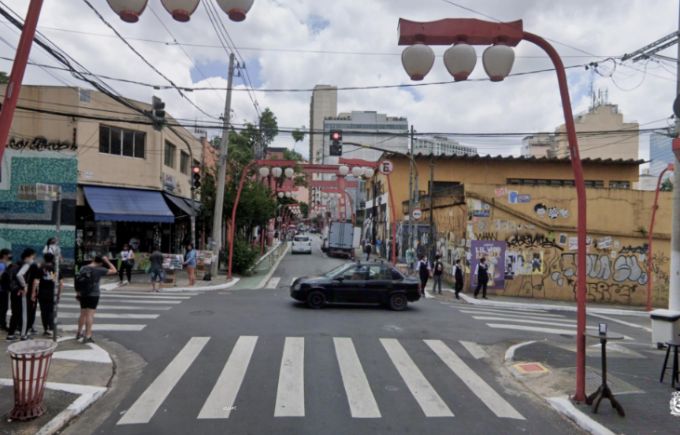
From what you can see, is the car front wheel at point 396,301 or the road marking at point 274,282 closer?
the car front wheel at point 396,301

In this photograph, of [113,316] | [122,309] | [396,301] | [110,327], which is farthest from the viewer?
[396,301]

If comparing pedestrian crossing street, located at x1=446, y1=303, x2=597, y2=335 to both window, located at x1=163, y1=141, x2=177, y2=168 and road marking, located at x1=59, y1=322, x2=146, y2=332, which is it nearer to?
road marking, located at x1=59, y1=322, x2=146, y2=332

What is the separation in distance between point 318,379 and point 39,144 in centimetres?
1927

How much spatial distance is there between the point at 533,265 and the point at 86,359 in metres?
19.4

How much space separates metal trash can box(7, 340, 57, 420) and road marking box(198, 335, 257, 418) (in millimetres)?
2030

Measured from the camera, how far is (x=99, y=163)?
22266 millimetres

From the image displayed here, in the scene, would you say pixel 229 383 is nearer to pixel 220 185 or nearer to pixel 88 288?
pixel 88 288

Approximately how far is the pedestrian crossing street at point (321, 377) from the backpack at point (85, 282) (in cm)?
231

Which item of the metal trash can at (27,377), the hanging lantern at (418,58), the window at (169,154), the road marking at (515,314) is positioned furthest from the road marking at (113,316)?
the window at (169,154)

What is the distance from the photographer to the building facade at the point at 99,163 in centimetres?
2116

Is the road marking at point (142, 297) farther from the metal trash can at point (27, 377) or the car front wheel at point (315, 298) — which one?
the metal trash can at point (27, 377)

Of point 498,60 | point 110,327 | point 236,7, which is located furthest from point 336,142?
point 236,7

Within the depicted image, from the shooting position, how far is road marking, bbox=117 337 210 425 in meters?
6.38

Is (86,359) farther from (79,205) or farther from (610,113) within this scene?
(610,113)
